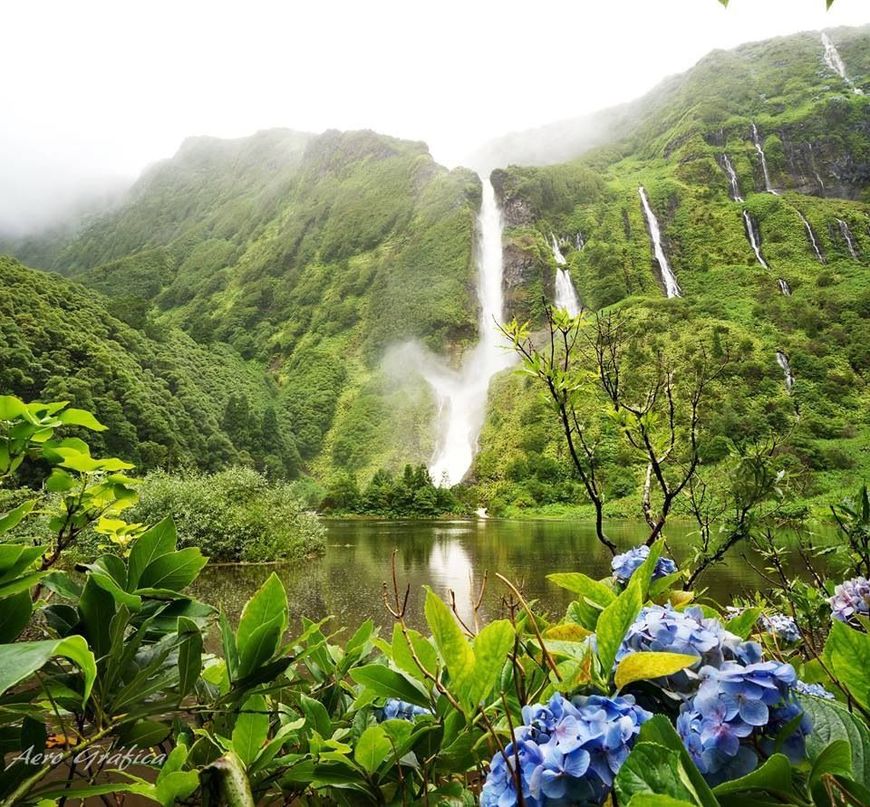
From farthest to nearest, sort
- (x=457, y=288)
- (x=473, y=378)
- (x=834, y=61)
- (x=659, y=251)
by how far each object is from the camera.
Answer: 1. (x=834, y=61)
2. (x=457, y=288)
3. (x=659, y=251)
4. (x=473, y=378)

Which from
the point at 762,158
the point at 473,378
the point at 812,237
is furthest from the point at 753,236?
the point at 473,378

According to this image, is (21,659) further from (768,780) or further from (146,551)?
(768,780)

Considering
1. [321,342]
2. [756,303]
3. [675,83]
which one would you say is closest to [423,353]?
[321,342]

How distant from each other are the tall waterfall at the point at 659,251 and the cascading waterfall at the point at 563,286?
713 centimetres

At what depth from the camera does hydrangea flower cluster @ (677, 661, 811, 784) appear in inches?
15.9

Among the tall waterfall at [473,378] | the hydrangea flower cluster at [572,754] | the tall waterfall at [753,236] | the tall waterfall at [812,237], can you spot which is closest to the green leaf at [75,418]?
the hydrangea flower cluster at [572,754]

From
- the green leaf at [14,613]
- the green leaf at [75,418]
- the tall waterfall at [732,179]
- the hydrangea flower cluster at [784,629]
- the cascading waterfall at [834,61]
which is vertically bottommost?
the hydrangea flower cluster at [784,629]

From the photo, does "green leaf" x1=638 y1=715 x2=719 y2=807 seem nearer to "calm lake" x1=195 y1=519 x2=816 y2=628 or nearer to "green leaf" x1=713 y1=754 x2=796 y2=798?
"green leaf" x1=713 y1=754 x2=796 y2=798

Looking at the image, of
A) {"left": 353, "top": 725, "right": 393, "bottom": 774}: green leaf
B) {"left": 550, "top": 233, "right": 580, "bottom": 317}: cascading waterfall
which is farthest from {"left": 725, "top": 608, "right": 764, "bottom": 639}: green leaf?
{"left": 550, "top": 233, "right": 580, "bottom": 317}: cascading waterfall

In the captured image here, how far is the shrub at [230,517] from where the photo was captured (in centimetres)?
1179

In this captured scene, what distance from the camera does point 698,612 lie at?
0.61 m

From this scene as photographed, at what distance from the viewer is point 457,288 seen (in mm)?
48906

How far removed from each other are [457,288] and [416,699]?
49.5 metres

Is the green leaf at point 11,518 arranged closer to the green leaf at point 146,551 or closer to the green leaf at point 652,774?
the green leaf at point 146,551
